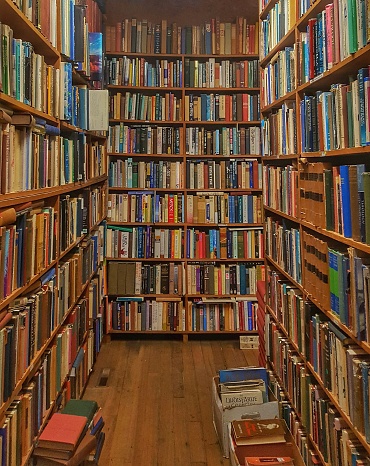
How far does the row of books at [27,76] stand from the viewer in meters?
1.65

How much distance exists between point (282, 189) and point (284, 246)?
0.34 meters

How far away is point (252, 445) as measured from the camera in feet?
7.27

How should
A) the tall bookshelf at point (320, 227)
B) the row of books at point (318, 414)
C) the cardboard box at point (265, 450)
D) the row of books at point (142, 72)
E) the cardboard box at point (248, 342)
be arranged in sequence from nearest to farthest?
1. the tall bookshelf at point (320, 227)
2. the row of books at point (318, 414)
3. the cardboard box at point (265, 450)
4. the cardboard box at point (248, 342)
5. the row of books at point (142, 72)

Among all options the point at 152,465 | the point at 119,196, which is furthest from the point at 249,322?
the point at 152,465

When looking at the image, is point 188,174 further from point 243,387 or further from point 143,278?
point 243,387

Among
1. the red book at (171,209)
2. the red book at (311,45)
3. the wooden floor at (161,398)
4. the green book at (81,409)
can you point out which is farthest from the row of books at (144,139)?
the green book at (81,409)

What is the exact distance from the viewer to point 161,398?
3.25m

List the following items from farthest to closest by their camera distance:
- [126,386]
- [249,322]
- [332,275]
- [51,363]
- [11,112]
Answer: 1. [249,322]
2. [126,386]
3. [51,363]
4. [332,275]
5. [11,112]

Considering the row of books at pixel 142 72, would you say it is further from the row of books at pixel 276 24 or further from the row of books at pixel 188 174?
the row of books at pixel 276 24

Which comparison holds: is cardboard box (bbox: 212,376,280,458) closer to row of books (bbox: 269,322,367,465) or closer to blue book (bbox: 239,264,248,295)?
row of books (bbox: 269,322,367,465)

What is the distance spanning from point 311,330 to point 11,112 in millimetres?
1556

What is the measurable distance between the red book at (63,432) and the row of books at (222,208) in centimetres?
248

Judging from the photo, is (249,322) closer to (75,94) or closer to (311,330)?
(311,330)

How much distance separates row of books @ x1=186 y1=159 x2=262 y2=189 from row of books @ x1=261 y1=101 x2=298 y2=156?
3.80 feet
